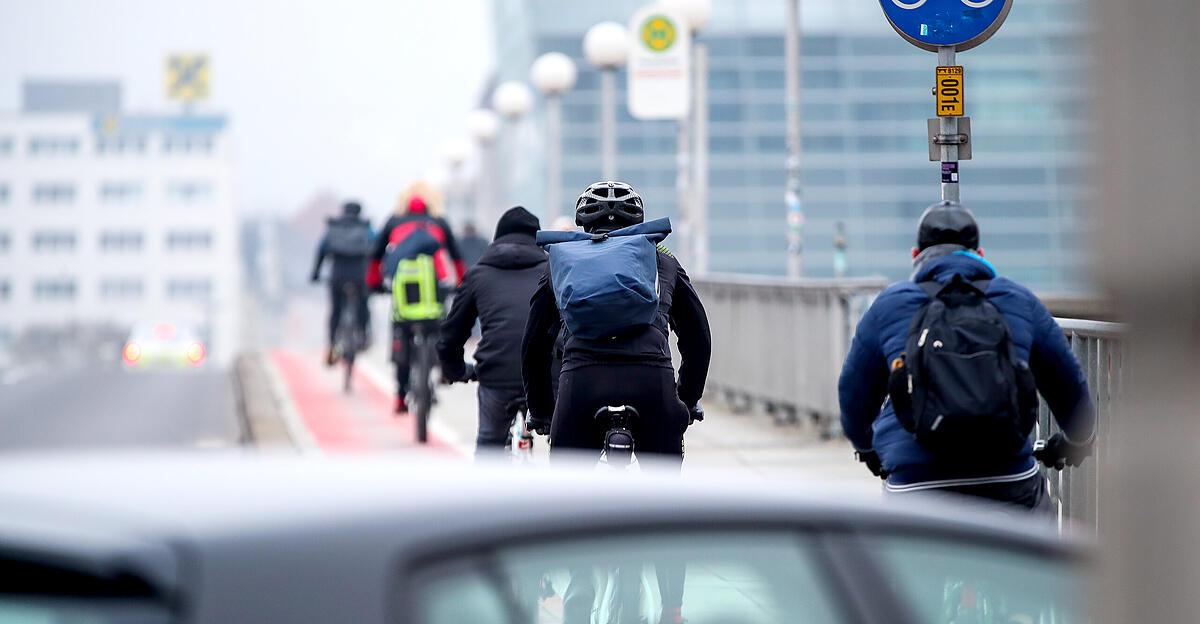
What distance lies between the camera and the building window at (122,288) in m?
157

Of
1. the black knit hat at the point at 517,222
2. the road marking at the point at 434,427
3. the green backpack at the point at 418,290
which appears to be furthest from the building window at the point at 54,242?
the black knit hat at the point at 517,222

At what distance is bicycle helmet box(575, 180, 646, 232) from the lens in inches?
254

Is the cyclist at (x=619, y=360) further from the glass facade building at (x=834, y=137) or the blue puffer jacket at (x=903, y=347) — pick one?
the glass facade building at (x=834, y=137)

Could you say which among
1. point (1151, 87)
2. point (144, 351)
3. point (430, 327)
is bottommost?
point (144, 351)

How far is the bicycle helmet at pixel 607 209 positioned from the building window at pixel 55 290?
15473 cm

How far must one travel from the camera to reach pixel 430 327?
14984 millimetres

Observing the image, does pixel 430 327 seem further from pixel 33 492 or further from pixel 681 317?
pixel 33 492

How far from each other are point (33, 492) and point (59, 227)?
16069 centimetres

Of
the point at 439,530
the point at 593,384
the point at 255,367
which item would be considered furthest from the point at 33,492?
the point at 255,367

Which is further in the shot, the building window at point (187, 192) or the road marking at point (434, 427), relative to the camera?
the building window at point (187, 192)

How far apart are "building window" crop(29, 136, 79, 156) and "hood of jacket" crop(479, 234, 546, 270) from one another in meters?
154

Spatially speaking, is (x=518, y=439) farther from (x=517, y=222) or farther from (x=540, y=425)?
(x=540, y=425)

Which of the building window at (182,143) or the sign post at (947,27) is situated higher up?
the building window at (182,143)

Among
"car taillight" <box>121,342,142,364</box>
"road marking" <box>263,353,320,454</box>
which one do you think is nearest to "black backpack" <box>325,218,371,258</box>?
"road marking" <box>263,353,320,454</box>
